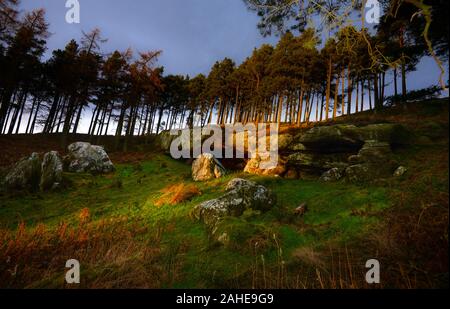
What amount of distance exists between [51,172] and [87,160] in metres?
3.36

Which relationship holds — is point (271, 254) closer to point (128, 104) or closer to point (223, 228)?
point (223, 228)

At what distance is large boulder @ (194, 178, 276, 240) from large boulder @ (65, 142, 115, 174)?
12419mm

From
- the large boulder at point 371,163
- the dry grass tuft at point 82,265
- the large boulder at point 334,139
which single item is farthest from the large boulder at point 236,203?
the large boulder at point 334,139

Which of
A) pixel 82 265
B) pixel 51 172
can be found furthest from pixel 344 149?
pixel 51 172

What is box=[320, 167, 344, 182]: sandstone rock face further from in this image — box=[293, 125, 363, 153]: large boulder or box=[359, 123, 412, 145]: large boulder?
box=[359, 123, 412, 145]: large boulder

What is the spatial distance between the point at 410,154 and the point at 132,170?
61.1ft

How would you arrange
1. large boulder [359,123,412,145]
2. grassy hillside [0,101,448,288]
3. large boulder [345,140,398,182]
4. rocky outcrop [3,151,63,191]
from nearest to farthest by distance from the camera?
1. grassy hillside [0,101,448,288]
2. large boulder [345,140,398,182]
3. large boulder [359,123,412,145]
4. rocky outcrop [3,151,63,191]

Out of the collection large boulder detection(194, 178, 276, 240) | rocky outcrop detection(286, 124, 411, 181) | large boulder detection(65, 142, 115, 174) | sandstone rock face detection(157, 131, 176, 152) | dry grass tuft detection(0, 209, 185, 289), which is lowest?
dry grass tuft detection(0, 209, 185, 289)

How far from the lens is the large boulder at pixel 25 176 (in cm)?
1383

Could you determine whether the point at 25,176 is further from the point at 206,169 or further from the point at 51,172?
the point at 206,169

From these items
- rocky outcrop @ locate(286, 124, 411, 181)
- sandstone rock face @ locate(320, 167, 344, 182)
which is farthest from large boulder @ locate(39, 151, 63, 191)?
sandstone rock face @ locate(320, 167, 344, 182)

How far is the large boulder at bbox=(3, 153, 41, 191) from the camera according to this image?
1383 centimetres
